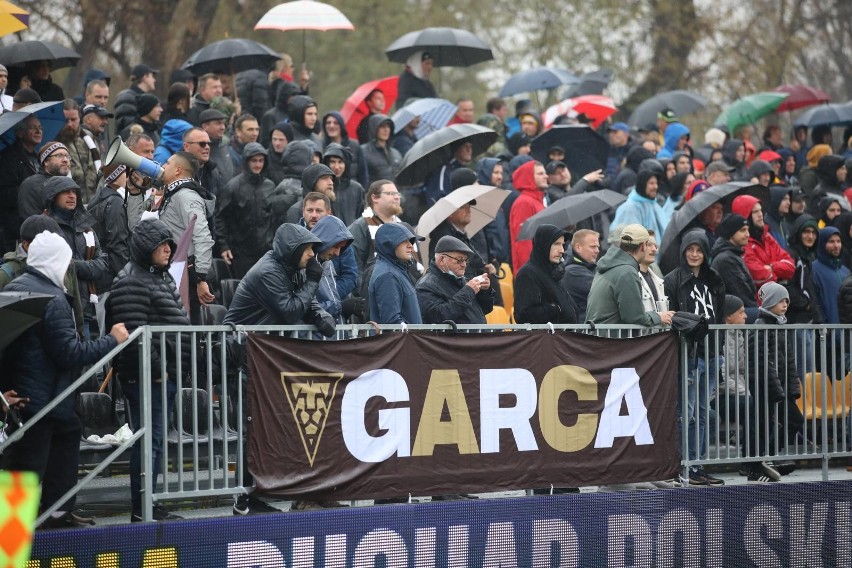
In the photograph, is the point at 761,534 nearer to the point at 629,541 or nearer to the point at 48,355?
the point at 629,541

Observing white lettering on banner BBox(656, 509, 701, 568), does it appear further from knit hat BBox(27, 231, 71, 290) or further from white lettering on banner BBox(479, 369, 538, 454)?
knit hat BBox(27, 231, 71, 290)

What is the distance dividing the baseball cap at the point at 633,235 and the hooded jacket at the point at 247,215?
3709mm

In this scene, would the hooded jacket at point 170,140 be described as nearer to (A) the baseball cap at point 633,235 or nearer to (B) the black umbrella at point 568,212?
(B) the black umbrella at point 568,212

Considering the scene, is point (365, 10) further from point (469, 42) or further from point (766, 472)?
point (766, 472)

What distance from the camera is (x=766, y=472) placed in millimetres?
12383

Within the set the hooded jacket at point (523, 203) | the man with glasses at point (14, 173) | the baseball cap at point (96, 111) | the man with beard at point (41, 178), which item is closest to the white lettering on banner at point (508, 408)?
the man with beard at point (41, 178)

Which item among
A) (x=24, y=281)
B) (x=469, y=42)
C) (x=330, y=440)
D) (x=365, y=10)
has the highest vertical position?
(x=365, y=10)

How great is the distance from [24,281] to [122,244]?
3.35 metres

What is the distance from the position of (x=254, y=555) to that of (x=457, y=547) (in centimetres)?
152

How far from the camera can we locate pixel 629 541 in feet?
34.2

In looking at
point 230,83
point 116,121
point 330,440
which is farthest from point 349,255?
point 230,83

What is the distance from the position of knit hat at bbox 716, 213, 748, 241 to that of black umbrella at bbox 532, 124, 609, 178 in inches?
196

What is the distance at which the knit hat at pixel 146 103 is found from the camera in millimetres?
15547

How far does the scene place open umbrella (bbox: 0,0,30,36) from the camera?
1371 cm
